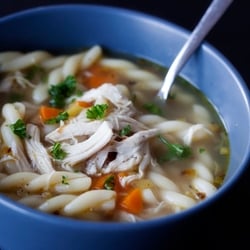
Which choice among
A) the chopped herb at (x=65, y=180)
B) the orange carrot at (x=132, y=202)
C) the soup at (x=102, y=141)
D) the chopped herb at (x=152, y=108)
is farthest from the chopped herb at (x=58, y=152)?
the chopped herb at (x=152, y=108)

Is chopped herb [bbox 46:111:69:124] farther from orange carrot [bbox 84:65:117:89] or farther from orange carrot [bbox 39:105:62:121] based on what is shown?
orange carrot [bbox 84:65:117:89]

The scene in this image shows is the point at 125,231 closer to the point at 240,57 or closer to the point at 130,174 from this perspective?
the point at 130,174

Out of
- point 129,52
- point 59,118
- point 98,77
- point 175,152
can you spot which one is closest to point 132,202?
point 175,152

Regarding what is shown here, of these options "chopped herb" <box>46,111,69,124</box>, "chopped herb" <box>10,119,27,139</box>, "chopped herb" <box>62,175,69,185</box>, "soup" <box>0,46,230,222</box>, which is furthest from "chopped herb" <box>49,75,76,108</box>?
"chopped herb" <box>62,175,69,185</box>

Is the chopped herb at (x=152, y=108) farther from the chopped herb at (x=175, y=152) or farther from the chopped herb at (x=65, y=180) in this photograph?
the chopped herb at (x=65, y=180)

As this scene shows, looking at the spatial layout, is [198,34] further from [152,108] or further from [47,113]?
[47,113]

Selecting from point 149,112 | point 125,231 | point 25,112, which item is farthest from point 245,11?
point 125,231

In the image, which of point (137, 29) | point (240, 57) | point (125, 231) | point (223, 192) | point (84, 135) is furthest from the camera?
point (240, 57)
